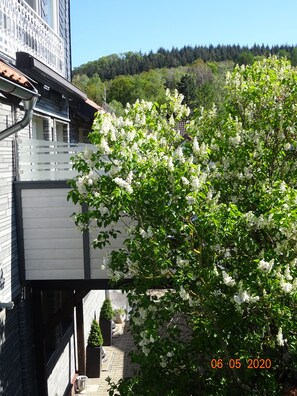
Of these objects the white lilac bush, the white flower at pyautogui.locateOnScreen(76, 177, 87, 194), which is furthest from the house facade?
the white flower at pyautogui.locateOnScreen(76, 177, 87, 194)

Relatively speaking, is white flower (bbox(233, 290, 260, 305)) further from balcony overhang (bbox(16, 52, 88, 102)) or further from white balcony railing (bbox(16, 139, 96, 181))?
balcony overhang (bbox(16, 52, 88, 102))

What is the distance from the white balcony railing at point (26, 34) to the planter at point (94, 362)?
25.0 ft

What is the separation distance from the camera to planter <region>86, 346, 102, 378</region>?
12820 millimetres

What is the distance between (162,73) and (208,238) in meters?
118

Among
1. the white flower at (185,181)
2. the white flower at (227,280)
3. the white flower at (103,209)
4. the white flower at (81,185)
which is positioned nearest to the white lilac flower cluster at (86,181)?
the white flower at (81,185)

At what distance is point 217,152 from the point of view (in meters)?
6.11

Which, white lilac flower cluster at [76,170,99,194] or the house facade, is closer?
white lilac flower cluster at [76,170,99,194]

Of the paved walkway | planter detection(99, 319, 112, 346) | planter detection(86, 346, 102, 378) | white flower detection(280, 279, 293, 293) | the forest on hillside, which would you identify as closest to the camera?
white flower detection(280, 279, 293, 293)

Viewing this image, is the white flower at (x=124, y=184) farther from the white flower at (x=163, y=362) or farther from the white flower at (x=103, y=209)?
the white flower at (x=163, y=362)

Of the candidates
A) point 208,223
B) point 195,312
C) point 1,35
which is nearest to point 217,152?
point 208,223

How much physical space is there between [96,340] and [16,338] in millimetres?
5933

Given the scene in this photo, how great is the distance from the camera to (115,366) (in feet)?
44.2

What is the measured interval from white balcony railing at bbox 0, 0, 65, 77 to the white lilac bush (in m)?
2.88

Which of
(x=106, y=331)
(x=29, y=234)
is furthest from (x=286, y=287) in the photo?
(x=106, y=331)
